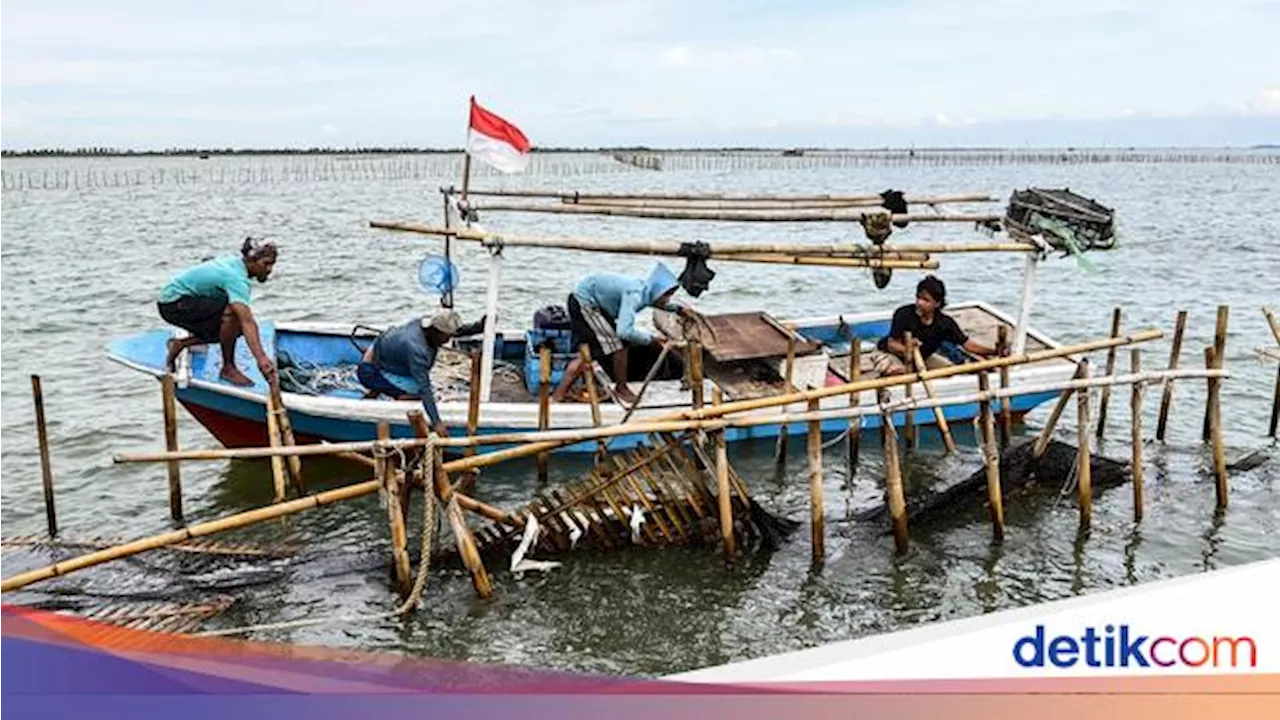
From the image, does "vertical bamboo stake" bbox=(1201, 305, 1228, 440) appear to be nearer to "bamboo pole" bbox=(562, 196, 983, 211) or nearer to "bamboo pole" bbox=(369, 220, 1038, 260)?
"bamboo pole" bbox=(369, 220, 1038, 260)

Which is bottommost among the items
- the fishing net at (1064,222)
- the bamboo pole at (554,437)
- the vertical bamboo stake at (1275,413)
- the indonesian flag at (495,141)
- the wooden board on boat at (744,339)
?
the vertical bamboo stake at (1275,413)

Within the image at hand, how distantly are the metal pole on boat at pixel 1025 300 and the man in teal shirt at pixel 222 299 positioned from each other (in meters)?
7.86

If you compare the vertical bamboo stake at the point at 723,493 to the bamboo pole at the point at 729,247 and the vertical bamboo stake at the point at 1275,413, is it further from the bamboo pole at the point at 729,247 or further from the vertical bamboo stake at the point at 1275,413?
the vertical bamboo stake at the point at 1275,413

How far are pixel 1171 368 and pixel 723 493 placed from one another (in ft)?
18.2

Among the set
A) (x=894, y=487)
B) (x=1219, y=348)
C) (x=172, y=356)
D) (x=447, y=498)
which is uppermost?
(x=1219, y=348)

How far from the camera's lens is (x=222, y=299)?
11227 millimetres

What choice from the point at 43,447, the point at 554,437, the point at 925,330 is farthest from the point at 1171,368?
the point at 43,447

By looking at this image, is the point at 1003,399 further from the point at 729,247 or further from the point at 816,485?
the point at 729,247

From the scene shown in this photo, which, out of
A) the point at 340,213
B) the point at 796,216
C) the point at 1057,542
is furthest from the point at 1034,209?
the point at 340,213

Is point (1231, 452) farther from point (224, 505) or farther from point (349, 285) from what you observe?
point (349, 285)

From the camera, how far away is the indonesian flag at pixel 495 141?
1105cm

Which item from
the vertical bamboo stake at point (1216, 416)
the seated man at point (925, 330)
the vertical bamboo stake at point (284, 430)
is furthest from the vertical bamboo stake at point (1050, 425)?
the vertical bamboo stake at point (284, 430)

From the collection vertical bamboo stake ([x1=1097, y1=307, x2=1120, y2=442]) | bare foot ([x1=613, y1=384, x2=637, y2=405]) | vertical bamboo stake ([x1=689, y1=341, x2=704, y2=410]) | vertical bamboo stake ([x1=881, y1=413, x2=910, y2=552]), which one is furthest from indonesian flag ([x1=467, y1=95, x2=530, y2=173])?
vertical bamboo stake ([x1=1097, y1=307, x2=1120, y2=442])

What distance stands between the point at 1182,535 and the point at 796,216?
4828 mm
